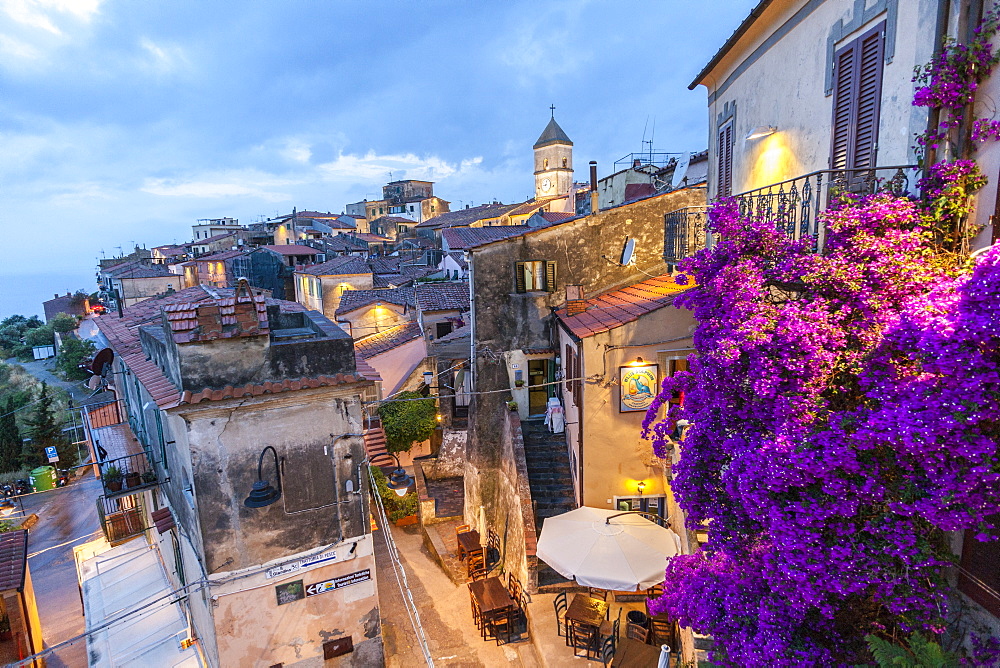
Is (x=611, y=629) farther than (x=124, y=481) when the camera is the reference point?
No

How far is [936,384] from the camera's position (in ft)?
14.7

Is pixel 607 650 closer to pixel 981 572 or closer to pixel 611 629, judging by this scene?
pixel 611 629

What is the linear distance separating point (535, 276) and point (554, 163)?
Result: 53.7 meters

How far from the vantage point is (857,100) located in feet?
23.6

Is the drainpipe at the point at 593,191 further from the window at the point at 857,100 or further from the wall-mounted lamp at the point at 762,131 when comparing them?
the window at the point at 857,100

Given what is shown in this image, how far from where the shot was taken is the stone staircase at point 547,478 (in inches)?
565

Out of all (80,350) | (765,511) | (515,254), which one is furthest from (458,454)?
(80,350)

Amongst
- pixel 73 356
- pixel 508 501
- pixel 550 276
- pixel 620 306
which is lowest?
pixel 508 501

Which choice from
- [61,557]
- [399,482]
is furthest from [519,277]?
[61,557]

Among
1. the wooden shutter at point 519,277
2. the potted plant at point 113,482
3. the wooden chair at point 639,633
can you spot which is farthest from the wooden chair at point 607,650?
the potted plant at point 113,482

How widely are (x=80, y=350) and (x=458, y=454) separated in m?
37.8

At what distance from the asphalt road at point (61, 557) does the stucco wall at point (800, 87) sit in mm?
19912

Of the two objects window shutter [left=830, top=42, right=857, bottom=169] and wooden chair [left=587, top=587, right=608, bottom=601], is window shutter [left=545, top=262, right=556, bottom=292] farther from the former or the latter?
window shutter [left=830, top=42, right=857, bottom=169]

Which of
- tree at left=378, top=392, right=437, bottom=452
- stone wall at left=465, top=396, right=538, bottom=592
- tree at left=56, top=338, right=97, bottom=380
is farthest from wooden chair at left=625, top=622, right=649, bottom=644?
tree at left=56, top=338, right=97, bottom=380
